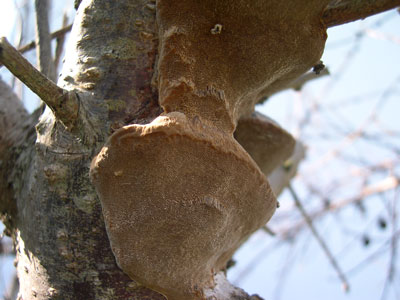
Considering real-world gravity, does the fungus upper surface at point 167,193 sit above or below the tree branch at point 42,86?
below

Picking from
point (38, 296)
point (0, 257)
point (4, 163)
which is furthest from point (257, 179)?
point (0, 257)

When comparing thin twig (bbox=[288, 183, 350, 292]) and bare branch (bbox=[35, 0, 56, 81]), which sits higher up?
bare branch (bbox=[35, 0, 56, 81])

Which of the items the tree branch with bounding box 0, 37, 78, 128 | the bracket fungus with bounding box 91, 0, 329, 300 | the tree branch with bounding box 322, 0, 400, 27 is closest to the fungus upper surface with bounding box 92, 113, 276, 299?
the bracket fungus with bounding box 91, 0, 329, 300

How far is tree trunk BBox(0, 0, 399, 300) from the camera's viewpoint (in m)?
0.61

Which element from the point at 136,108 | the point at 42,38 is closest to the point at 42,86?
the point at 136,108

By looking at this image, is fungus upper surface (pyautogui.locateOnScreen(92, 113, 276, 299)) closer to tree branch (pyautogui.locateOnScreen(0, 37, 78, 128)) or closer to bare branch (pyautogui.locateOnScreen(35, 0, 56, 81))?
tree branch (pyautogui.locateOnScreen(0, 37, 78, 128))

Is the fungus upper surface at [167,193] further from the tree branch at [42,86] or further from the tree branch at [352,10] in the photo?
the tree branch at [352,10]

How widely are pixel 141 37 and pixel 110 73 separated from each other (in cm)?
9

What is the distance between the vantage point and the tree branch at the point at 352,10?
0.59 meters

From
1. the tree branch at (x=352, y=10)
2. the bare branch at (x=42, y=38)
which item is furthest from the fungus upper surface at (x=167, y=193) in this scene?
the bare branch at (x=42, y=38)

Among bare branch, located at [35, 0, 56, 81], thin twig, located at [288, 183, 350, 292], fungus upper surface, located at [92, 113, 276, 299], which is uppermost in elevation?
bare branch, located at [35, 0, 56, 81]

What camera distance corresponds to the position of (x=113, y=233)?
61 centimetres

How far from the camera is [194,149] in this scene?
0.58 metres

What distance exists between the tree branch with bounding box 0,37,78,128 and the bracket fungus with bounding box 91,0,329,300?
103 millimetres
